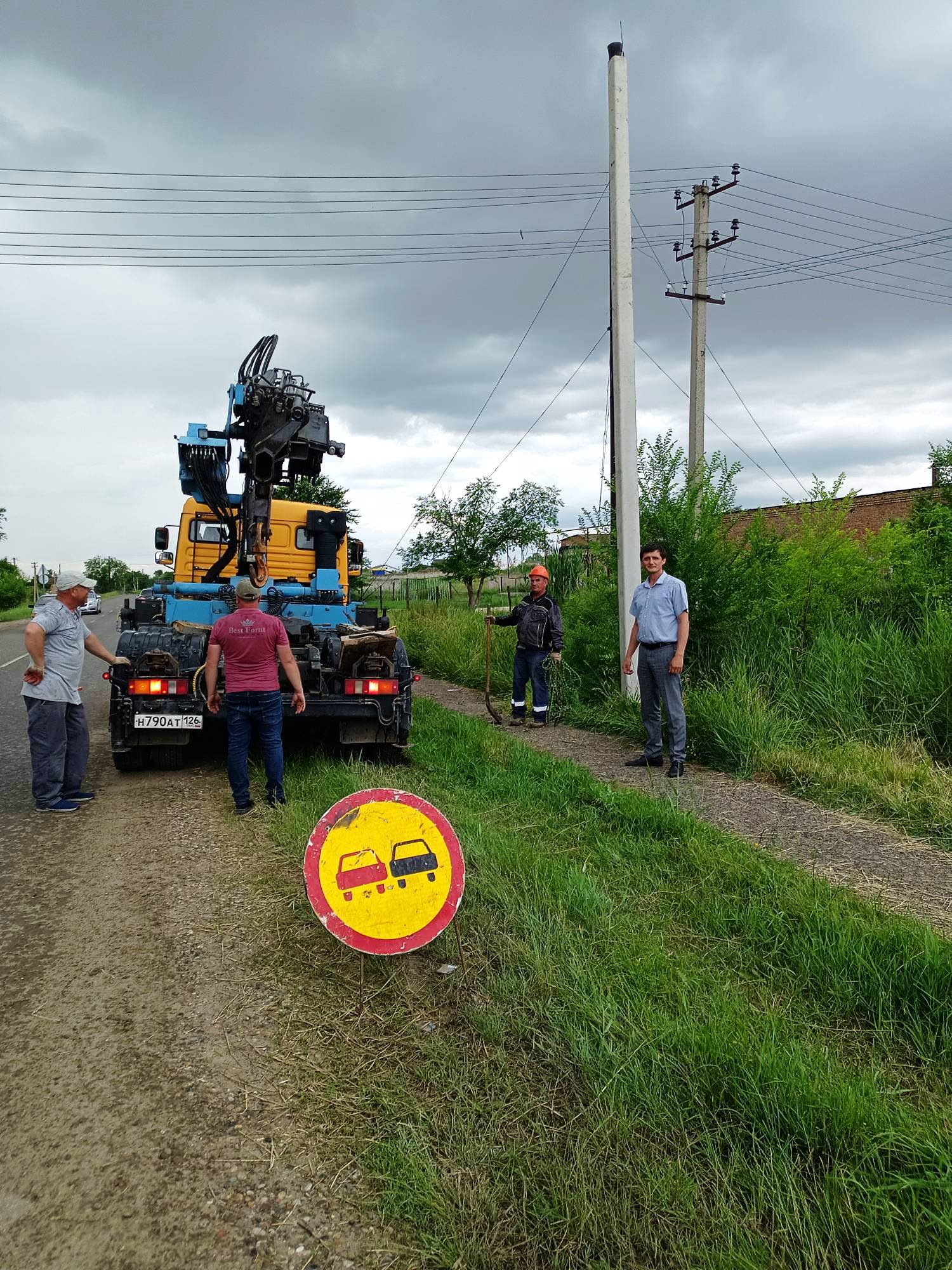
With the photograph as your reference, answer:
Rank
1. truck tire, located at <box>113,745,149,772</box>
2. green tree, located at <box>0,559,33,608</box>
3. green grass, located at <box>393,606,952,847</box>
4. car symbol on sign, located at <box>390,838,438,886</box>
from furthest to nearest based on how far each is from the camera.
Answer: green tree, located at <box>0,559,33,608</box>
truck tire, located at <box>113,745,149,772</box>
green grass, located at <box>393,606,952,847</box>
car symbol on sign, located at <box>390,838,438,886</box>

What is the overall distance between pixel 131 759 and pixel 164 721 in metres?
0.92

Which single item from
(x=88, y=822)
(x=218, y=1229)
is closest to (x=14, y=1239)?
(x=218, y=1229)

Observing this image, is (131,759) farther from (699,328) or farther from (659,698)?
(699,328)

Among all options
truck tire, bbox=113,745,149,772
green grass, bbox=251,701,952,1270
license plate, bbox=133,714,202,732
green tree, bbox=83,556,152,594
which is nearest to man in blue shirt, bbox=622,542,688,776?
green grass, bbox=251,701,952,1270

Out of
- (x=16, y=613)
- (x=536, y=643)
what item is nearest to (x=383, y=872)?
(x=536, y=643)

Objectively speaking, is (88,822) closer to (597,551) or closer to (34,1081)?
(34,1081)

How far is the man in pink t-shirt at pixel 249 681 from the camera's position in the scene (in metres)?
6.28

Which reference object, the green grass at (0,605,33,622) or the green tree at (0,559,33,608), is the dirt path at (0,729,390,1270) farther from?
the green tree at (0,559,33,608)

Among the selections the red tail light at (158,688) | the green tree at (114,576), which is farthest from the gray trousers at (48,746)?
the green tree at (114,576)

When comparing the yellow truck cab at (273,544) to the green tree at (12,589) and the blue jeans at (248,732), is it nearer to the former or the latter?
the blue jeans at (248,732)

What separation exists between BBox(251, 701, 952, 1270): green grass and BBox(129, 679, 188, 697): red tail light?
2.90 metres

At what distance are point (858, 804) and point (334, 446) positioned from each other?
17.8 ft

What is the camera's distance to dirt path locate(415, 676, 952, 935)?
14.2 ft

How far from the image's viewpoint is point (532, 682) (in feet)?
31.7
